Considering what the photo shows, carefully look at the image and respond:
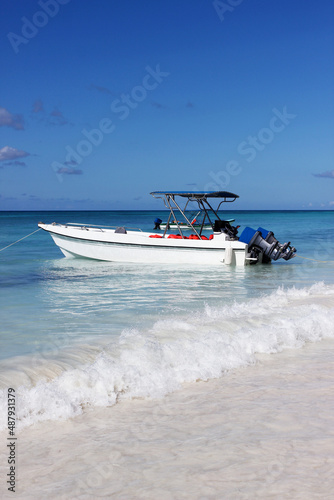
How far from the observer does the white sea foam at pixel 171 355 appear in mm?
3846

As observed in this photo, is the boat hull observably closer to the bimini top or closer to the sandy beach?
the bimini top

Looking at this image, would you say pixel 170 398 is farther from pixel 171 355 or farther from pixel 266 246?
pixel 266 246

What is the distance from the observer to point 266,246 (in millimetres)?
13891

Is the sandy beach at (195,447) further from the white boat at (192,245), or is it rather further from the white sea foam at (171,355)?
the white boat at (192,245)

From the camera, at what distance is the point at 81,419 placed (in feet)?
11.7

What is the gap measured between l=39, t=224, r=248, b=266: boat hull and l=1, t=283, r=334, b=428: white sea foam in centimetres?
650

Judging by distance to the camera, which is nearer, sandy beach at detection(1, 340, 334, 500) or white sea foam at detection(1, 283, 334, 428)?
sandy beach at detection(1, 340, 334, 500)

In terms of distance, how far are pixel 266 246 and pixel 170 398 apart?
34.4 feet

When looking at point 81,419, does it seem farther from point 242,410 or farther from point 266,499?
point 266,499

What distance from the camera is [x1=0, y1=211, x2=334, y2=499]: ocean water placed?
268 centimetres

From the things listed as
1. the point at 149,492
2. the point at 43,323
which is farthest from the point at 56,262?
the point at 149,492

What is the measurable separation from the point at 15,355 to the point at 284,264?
11.6m

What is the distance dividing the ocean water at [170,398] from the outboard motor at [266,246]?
543cm

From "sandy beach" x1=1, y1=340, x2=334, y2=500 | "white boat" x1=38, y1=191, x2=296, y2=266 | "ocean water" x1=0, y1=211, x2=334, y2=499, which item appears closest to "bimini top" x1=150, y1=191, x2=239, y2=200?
"white boat" x1=38, y1=191, x2=296, y2=266
